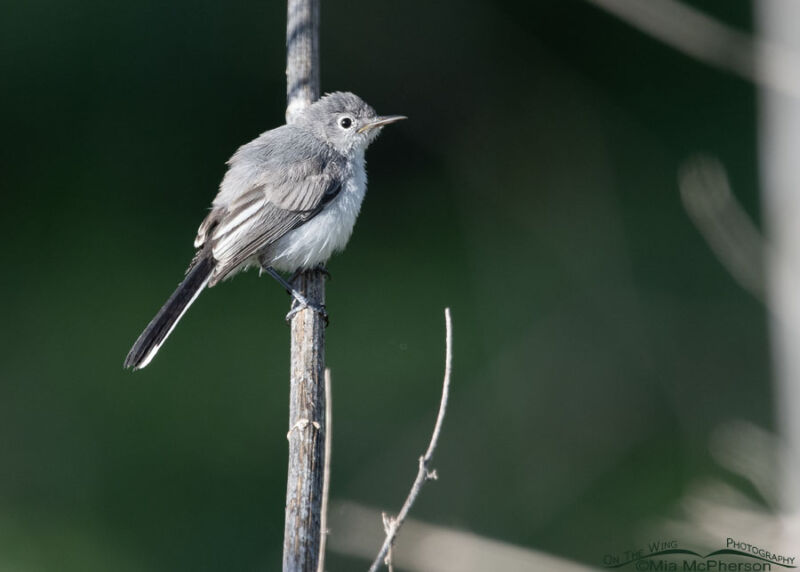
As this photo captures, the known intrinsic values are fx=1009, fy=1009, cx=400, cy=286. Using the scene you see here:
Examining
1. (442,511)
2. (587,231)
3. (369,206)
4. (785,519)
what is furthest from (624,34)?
(785,519)

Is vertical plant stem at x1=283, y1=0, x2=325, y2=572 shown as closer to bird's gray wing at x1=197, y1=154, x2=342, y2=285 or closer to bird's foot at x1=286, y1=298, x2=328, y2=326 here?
bird's foot at x1=286, y1=298, x2=328, y2=326

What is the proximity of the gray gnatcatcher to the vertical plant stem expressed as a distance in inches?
3.5

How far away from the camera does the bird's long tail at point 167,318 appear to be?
Result: 312 centimetres

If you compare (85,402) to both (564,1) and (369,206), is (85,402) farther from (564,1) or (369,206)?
(564,1)

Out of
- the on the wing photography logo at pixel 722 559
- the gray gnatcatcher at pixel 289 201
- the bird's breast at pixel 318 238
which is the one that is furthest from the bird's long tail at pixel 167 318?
the on the wing photography logo at pixel 722 559

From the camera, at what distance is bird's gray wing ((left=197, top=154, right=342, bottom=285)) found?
3.42m

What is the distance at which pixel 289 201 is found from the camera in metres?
3.53

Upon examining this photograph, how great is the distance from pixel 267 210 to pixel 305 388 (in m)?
0.96

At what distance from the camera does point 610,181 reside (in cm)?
595

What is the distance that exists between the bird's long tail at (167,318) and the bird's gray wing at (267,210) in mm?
50

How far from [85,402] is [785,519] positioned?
3.58m

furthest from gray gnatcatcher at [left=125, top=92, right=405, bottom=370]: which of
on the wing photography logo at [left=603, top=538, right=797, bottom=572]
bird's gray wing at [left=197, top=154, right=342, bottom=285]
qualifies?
on the wing photography logo at [left=603, top=538, right=797, bottom=572]

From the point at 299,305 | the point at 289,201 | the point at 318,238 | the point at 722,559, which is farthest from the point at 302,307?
the point at 722,559

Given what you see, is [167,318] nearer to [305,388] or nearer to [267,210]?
[267,210]
